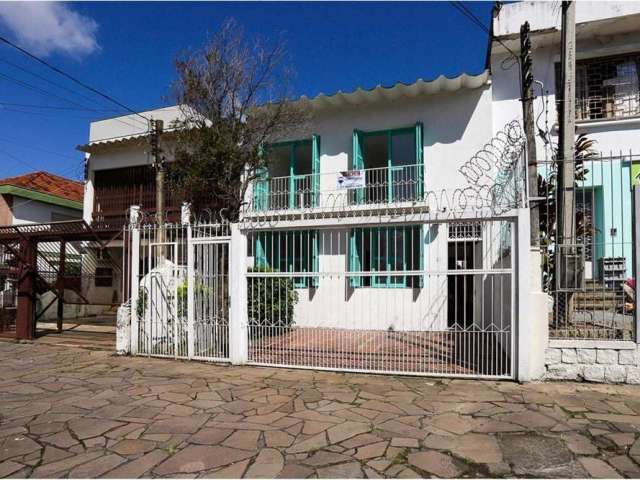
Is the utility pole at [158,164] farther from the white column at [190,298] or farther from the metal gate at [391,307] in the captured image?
the white column at [190,298]

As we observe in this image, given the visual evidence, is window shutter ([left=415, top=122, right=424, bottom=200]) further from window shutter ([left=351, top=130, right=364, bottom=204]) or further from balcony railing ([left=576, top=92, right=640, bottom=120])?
balcony railing ([left=576, top=92, right=640, bottom=120])

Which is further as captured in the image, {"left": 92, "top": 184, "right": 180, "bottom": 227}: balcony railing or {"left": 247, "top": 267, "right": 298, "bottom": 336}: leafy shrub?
{"left": 92, "top": 184, "right": 180, "bottom": 227}: balcony railing

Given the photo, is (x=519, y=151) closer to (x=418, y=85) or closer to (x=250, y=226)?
(x=250, y=226)

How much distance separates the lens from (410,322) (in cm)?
911

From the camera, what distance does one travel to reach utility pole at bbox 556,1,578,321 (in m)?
5.90

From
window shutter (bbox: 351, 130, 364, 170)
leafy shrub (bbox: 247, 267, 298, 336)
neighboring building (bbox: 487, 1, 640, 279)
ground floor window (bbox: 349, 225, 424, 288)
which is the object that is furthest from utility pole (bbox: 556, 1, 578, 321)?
window shutter (bbox: 351, 130, 364, 170)

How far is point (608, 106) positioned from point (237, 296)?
31.4ft

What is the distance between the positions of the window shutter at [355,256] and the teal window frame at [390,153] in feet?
3.85

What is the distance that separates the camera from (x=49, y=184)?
18047 millimetres

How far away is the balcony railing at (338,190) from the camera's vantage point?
1099 centimetres

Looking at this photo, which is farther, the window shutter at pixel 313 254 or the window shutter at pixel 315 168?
the window shutter at pixel 315 168

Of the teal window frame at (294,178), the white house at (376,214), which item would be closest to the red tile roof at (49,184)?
the white house at (376,214)

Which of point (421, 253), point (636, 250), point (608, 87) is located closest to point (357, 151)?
point (421, 253)

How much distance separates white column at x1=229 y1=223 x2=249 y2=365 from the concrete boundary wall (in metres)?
4.31
